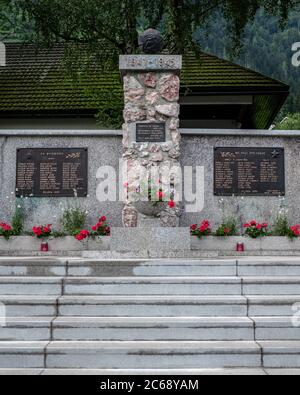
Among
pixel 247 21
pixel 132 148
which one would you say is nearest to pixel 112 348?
pixel 132 148

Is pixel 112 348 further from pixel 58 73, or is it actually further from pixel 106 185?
pixel 58 73

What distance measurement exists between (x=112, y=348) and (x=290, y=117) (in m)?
61.2

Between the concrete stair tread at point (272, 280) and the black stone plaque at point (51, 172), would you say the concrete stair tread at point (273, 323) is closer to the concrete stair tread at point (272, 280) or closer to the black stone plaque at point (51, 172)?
the concrete stair tread at point (272, 280)

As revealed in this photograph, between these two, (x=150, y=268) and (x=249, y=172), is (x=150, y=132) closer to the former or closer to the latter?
(x=249, y=172)

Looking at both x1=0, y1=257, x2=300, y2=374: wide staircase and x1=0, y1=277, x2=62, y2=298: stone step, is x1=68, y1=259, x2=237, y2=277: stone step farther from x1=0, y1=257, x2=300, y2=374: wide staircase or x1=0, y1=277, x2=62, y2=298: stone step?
x1=0, y1=277, x2=62, y2=298: stone step

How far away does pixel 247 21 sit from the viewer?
53.7 feet

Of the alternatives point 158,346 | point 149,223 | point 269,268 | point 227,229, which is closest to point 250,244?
point 227,229

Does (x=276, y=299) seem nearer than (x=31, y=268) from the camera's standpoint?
Yes

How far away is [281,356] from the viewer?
6.16m

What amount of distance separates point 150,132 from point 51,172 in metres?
2.41

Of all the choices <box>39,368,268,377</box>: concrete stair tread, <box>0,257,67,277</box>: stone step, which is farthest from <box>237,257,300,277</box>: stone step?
<box>0,257,67,277</box>: stone step

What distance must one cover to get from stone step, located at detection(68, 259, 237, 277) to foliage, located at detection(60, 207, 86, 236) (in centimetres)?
390

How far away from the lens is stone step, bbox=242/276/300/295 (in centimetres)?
735

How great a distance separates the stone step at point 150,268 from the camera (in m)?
7.83
